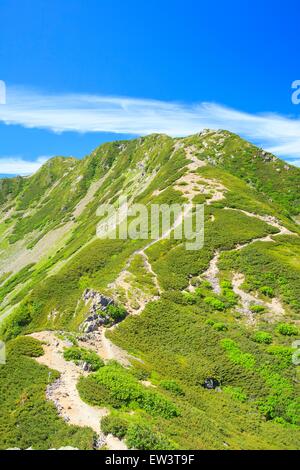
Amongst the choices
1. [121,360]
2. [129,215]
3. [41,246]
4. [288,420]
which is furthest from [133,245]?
[41,246]

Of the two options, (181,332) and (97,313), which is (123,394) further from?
(181,332)

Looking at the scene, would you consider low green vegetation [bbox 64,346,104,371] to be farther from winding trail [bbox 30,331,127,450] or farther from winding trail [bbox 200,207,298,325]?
winding trail [bbox 200,207,298,325]

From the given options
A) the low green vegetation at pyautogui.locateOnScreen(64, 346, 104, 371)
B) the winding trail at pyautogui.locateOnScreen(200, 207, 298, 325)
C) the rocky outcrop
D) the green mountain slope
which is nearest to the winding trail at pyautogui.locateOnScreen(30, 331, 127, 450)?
the green mountain slope

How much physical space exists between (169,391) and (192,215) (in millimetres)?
42616

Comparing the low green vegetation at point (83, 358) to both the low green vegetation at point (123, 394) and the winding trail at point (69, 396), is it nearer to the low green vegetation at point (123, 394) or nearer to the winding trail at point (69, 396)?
the winding trail at point (69, 396)

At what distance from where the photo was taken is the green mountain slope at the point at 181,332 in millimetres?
20609

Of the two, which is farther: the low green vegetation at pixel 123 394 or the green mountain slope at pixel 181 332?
the low green vegetation at pixel 123 394

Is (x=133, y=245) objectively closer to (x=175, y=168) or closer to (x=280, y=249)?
(x=280, y=249)

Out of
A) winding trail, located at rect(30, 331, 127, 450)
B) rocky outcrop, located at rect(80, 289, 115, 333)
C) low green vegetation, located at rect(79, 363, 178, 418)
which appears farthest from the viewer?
rocky outcrop, located at rect(80, 289, 115, 333)

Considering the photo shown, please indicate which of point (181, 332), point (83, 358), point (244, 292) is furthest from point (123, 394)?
point (244, 292)

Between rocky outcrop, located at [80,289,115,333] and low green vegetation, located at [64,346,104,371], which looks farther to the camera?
rocky outcrop, located at [80,289,115,333]

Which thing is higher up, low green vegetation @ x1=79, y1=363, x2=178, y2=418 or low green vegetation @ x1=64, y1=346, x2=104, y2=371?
low green vegetation @ x1=64, y1=346, x2=104, y2=371

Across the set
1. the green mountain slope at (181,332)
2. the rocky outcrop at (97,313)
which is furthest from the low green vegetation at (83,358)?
the rocky outcrop at (97,313)

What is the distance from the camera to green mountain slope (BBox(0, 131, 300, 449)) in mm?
20609
